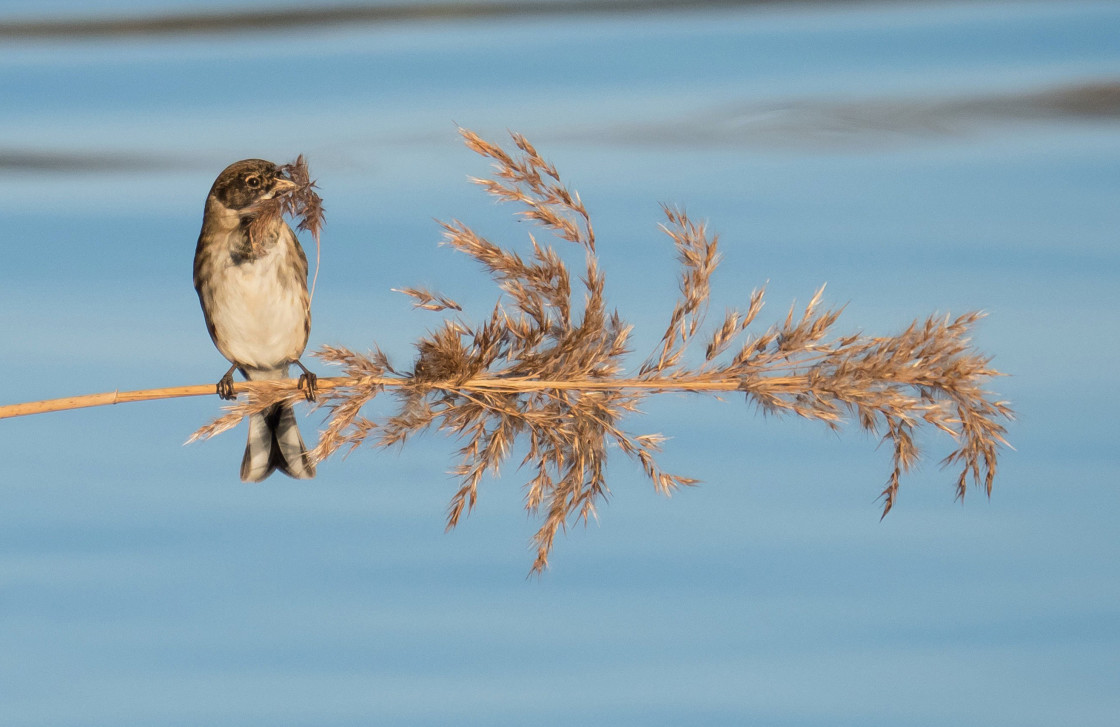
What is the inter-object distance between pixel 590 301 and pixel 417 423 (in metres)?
0.45

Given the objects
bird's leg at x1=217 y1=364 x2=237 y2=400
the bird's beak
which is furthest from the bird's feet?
the bird's beak

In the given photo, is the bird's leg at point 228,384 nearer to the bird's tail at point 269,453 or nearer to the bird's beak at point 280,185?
the bird's tail at point 269,453

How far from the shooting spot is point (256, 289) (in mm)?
3574

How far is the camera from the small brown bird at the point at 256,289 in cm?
329

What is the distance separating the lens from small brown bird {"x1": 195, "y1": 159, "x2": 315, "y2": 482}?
3.29 meters

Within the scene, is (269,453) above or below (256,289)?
below

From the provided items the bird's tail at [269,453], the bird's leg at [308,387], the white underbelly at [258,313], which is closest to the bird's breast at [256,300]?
the white underbelly at [258,313]

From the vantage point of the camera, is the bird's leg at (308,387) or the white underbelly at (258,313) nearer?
the bird's leg at (308,387)

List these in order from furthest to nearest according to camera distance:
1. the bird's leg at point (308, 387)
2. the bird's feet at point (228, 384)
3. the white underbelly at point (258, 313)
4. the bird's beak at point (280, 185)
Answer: the white underbelly at point (258, 313), the bird's feet at point (228, 384), the bird's beak at point (280, 185), the bird's leg at point (308, 387)

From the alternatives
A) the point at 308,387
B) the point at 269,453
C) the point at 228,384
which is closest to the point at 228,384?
the point at 228,384

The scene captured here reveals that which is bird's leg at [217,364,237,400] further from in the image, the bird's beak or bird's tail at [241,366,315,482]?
the bird's beak

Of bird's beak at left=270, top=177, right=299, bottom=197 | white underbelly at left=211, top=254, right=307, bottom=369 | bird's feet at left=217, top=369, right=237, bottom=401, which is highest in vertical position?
bird's beak at left=270, top=177, right=299, bottom=197

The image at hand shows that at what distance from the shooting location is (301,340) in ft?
Result: 12.7

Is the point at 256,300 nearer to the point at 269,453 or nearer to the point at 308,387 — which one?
the point at 269,453
